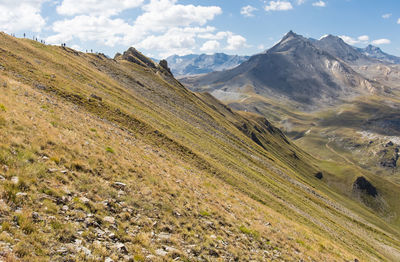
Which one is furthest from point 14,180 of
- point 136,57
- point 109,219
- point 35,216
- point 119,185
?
point 136,57

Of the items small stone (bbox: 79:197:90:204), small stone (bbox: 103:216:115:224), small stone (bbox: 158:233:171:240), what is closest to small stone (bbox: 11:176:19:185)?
small stone (bbox: 79:197:90:204)

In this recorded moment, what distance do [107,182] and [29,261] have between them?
8620mm

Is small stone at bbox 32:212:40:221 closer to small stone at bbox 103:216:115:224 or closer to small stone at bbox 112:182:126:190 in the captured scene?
small stone at bbox 103:216:115:224

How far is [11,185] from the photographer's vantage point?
13.1 meters

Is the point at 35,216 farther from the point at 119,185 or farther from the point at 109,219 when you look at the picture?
the point at 119,185

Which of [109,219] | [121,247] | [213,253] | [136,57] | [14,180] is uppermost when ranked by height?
[136,57]

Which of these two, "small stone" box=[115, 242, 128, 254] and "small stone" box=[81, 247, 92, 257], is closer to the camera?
"small stone" box=[81, 247, 92, 257]

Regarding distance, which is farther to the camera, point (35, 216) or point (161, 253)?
point (161, 253)

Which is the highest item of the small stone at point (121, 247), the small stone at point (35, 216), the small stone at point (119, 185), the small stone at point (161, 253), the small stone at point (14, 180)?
the small stone at point (14, 180)

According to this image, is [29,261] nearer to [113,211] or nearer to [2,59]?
[113,211]

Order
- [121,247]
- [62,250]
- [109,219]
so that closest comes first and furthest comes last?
[62,250] → [121,247] → [109,219]

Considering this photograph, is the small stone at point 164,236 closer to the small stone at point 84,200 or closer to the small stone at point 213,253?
the small stone at point 213,253

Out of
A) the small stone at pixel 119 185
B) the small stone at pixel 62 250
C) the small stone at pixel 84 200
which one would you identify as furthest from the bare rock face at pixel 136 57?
the small stone at pixel 62 250

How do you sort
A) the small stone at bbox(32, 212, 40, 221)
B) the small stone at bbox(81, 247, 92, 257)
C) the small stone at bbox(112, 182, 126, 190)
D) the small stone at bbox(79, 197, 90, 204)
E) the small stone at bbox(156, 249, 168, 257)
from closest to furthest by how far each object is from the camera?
1. the small stone at bbox(81, 247, 92, 257)
2. the small stone at bbox(32, 212, 40, 221)
3. the small stone at bbox(156, 249, 168, 257)
4. the small stone at bbox(79, 197, 90, 204)
5. the small stone at bbox(112, 182, 126, 190)
